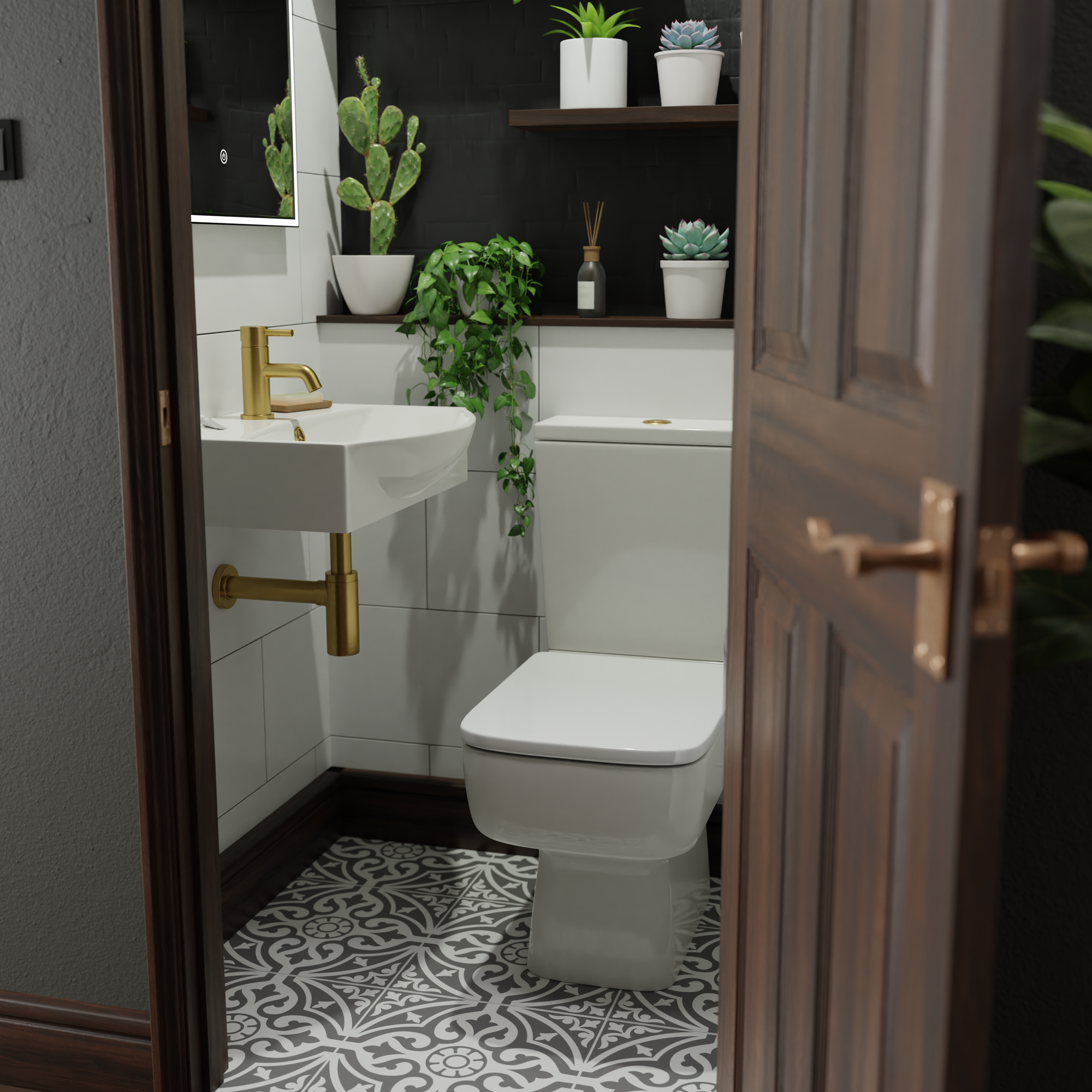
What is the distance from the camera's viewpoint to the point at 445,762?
8.77ft

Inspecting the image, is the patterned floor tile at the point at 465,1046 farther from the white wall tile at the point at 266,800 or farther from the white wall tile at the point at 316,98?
the white wall tile at the point at 316,98

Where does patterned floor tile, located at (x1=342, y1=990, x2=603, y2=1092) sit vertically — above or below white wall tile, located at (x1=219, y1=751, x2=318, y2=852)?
below

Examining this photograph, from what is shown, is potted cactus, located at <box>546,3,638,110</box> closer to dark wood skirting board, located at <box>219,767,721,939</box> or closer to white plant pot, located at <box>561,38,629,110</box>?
white plant pot, located at <box>561,38,629,110</box>

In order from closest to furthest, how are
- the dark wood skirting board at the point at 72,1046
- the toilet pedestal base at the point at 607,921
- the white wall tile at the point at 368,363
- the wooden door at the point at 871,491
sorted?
the wooden door at the point at 871,491 → the dark wood skirting board at the point at 72,1046 → the toilet pedestal base at the point at 607,921 → the white wall tile at the point at 368,363

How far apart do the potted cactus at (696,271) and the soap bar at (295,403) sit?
28.0 inches

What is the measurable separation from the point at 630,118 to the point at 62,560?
135 centimetres

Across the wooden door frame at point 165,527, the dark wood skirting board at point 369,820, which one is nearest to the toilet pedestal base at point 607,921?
the dark wood skirting board at point 369,820

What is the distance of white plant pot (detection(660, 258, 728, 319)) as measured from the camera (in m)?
2.33

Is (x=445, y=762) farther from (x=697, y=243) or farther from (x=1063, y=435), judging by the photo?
(x=1063, y=435)

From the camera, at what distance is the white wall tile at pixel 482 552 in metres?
2.53

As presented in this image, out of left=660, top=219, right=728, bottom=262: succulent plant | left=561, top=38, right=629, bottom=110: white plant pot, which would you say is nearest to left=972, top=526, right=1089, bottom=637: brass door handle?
left=660, top=219, right=728, bottom=262: succulent plant

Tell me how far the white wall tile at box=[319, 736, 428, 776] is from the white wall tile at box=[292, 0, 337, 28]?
1.54 meters

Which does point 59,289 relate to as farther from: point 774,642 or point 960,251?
point 960,251

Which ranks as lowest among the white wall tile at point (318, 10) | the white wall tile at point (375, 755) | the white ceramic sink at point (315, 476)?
the white wall tile at point (375, 755)
